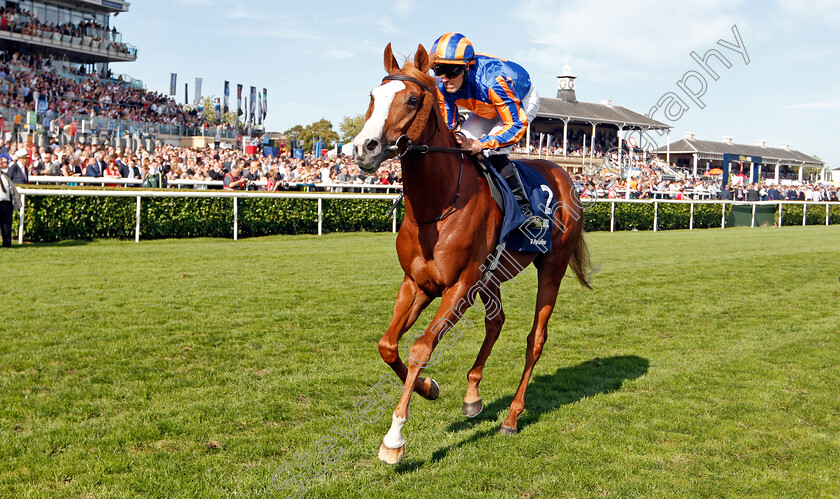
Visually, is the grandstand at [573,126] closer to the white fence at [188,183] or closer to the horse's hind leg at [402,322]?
the white fence at [188,183]

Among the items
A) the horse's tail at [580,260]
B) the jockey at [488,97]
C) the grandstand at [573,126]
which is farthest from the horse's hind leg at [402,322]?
the grandstand at [573,126]

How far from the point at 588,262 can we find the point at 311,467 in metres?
2.90

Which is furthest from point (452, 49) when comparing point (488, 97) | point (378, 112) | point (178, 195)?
point (178, 195)

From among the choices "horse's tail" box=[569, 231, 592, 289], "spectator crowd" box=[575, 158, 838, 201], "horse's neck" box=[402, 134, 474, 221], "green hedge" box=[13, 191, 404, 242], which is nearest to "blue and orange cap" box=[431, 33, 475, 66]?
"horse's neck" box=[402, 134, 474, 221]

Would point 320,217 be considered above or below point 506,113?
below

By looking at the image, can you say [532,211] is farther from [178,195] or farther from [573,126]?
[573,126]

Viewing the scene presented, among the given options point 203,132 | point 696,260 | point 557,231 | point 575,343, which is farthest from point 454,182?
point 203,132

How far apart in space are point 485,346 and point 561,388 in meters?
0.82

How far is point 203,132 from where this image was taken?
103 ft

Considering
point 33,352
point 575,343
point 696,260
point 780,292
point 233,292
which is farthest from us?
point 696,260

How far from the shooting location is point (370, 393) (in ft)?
15.2

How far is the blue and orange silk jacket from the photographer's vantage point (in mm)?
4203

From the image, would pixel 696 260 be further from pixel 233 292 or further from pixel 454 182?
pixel 454 182

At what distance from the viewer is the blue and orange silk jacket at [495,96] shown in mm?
4203
